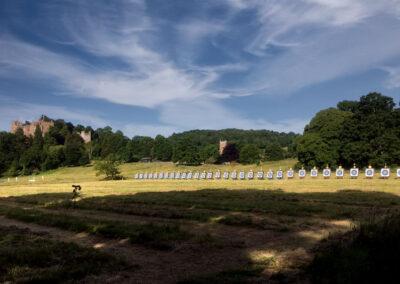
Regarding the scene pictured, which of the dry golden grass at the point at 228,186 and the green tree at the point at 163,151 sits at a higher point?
the green tree at the point at 163,151

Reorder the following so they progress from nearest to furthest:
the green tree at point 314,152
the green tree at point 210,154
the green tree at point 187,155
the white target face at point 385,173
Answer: the white target face at point 385,173, the green tree at point 314,152, the green tree at point 187,155, the green tree at point 210,154

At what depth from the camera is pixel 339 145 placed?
242 ft

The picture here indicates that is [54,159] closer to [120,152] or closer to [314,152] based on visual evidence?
[120,152]

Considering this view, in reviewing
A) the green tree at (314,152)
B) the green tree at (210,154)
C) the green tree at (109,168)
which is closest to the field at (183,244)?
Result: the green tree at (314,152)

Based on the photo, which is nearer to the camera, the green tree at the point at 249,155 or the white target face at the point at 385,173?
the white target face at the point at 385,173

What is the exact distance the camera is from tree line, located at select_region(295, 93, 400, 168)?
222 feet

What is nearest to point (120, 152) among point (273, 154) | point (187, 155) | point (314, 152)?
point (187, 155)

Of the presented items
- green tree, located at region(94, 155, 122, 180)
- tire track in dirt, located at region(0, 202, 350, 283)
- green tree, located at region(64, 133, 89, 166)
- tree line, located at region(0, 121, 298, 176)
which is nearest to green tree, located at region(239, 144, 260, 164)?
tree line, located at region(0, 121, 298, 176)

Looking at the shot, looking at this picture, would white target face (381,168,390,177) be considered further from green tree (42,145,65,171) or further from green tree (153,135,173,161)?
green tree (42,145,65,171)

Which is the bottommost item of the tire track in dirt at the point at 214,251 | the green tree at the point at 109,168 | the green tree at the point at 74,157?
the tire track in dirt at the point at 214,251

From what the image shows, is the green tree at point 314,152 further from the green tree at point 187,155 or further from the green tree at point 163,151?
the green tree at point 163,151

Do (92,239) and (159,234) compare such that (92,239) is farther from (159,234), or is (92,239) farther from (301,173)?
(301,173)

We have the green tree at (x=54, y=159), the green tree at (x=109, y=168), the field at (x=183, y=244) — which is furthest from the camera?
the green tree at (x=54, y=159)

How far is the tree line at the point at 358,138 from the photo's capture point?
2662 inches
